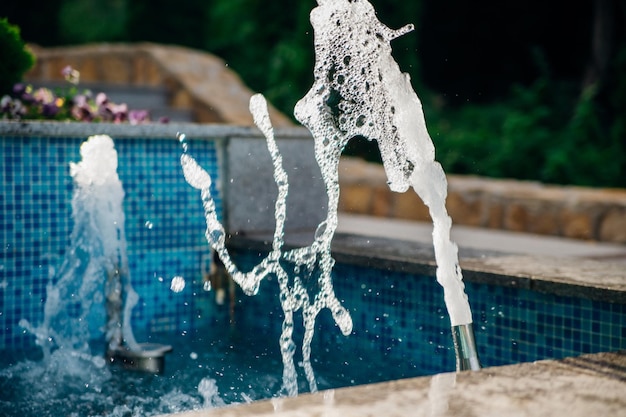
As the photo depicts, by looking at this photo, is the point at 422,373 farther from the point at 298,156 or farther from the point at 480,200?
the point at 480,200

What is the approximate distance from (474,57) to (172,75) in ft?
25.9

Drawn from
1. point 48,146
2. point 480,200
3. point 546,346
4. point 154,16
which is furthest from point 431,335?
point 154,16

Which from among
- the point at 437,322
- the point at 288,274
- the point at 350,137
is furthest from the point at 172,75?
the point at 437,322

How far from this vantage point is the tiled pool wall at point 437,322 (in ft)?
11.7

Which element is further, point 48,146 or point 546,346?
point 48,146

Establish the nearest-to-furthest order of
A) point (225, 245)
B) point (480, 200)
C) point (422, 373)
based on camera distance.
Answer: point (422, 373) < point (225, 245) < point (480, 200)

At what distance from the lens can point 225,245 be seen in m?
5.28

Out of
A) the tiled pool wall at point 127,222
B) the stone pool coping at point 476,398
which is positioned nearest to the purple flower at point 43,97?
the tiled pool wall at point 127,222

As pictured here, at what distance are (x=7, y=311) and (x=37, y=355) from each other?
307 mm

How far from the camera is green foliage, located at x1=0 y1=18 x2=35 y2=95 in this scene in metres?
5.27

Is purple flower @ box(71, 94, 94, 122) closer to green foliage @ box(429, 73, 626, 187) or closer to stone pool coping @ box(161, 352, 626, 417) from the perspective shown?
stone pool coping @ box(161, 352, 626, 417)

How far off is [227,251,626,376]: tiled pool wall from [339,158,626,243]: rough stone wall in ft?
10.4

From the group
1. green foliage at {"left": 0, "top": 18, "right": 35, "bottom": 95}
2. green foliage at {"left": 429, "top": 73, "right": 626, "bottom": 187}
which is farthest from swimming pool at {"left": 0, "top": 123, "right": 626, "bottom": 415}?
green foliage at {"left": 429, "top": 73, "right": 626, "bottom": 187}

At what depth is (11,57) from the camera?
5.37 m
